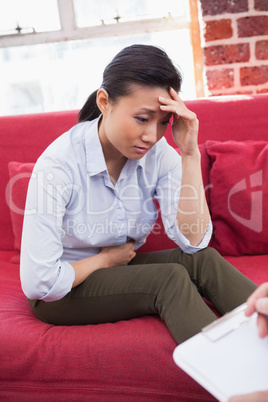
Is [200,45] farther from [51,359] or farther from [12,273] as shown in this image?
[51,359]

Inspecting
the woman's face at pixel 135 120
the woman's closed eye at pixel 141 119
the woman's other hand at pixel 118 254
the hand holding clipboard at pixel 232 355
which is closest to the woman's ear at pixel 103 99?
the woman's face at pixel 135 120

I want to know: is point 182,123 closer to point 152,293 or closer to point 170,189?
point 170,189

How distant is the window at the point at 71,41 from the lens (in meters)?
2.18

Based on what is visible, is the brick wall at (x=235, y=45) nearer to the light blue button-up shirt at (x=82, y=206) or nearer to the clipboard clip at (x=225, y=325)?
the light blue button-up shirt at (x=82, y=206)

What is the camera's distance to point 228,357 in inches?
28.5

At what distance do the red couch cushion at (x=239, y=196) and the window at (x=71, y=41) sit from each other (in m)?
0.76

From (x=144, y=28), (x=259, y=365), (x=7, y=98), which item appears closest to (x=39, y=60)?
(x=7, y=98)

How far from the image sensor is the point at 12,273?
1625mm

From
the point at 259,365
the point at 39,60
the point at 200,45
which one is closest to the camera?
the point at 259,365

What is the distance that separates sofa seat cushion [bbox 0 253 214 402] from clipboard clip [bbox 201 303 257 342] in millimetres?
360

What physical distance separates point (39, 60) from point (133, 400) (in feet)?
5.76

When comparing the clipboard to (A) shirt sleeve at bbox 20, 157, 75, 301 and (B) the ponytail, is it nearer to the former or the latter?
Answer: (A) shirt sleeve at bbox 20, 157, 75, 301

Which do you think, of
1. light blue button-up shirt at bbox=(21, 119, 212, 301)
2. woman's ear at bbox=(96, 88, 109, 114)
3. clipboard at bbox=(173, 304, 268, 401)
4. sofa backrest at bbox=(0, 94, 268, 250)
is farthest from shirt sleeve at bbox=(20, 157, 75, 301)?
sofa backrest at bbox=(0, 94, 268, 250)

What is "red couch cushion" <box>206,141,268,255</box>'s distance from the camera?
1544mm
